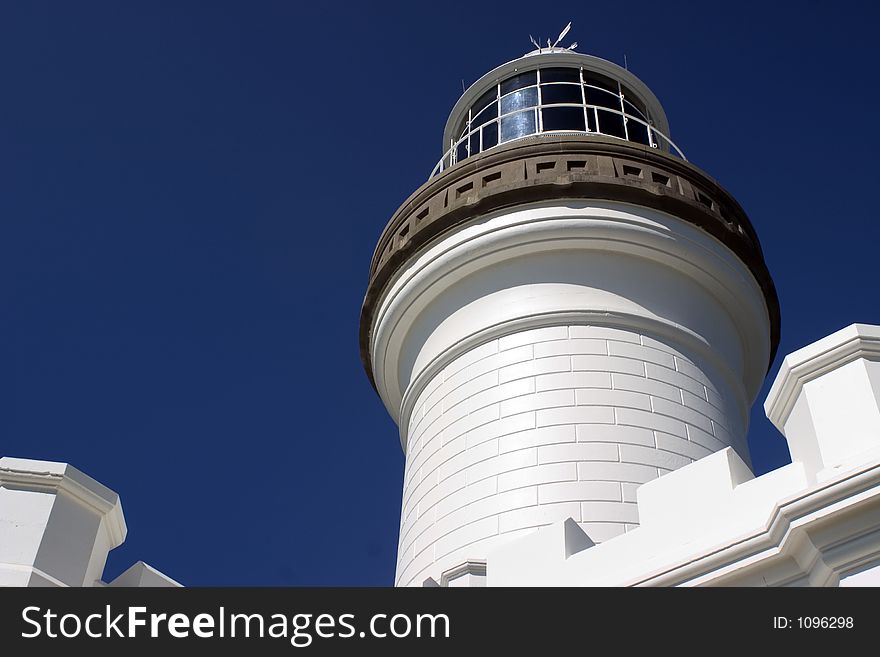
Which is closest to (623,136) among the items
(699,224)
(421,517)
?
(699,224)

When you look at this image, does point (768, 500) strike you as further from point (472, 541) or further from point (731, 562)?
point (472, 541)

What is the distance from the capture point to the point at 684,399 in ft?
30.4

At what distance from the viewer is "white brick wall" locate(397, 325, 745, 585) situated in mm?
8352

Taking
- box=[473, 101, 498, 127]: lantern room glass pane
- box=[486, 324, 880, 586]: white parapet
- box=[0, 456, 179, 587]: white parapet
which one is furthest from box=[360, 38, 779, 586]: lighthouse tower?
box=[0, 456, 179, 587]: white parapet

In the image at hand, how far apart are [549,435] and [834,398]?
3.85 metres

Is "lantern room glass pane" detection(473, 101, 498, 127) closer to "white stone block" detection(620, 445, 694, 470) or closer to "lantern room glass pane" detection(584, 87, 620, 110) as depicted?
"lantern room glass pane" detection(584, 87, 620, 110)

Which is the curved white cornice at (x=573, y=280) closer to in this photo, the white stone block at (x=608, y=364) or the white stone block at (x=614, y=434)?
the white stone block at (x=608, y=364)

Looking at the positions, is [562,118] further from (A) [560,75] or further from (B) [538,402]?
(B) [538,402]

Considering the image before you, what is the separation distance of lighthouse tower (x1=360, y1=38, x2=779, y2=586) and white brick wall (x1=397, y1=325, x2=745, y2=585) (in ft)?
0.06

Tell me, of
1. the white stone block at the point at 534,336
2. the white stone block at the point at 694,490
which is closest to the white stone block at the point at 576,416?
the white stone block at the point at 534,336

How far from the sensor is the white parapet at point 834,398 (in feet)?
16.1

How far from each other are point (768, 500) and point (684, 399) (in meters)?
3.89

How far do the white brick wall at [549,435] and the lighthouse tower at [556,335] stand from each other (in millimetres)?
17

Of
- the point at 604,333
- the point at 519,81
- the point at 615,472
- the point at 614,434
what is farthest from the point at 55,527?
the point at 519,81
